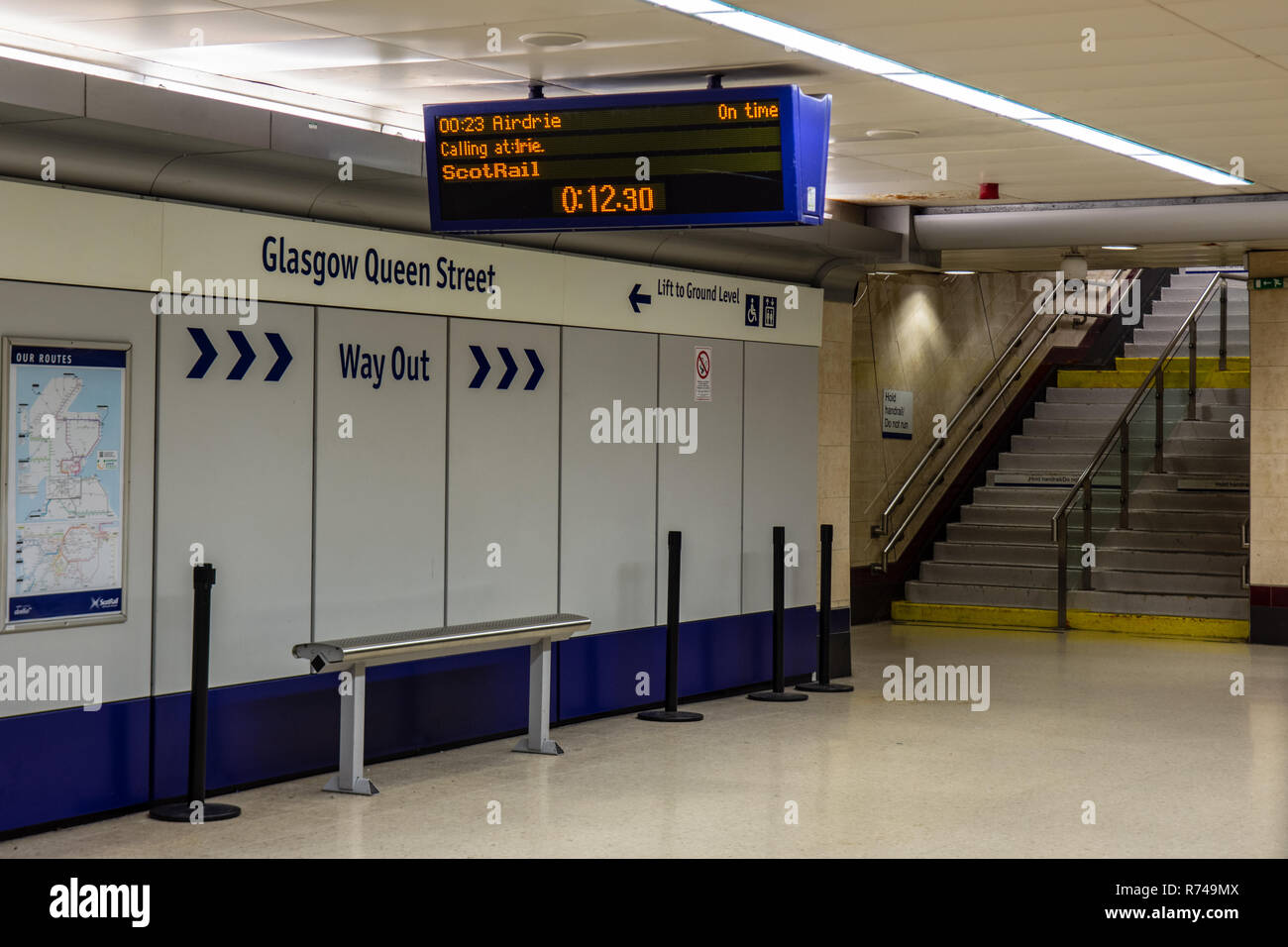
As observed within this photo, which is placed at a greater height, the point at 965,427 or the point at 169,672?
the point at 965,427

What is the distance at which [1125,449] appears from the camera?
46.9ft

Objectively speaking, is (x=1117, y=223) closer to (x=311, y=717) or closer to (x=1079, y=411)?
(x=311, y=717)

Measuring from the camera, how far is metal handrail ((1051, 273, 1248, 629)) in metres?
13.3

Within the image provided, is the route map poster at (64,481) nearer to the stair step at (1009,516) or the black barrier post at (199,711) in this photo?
the black barrier post at (199,711)

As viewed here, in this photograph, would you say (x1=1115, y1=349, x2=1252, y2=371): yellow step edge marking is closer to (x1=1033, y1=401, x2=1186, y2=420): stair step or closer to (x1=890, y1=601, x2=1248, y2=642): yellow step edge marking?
(x1=1033, y1=401, x2=1186, y2=420): stair step

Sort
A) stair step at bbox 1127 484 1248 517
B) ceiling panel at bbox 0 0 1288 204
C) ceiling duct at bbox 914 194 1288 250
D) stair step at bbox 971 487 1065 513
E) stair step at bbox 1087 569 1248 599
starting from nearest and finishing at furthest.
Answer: ceiling panel at bbox 0 0 1288 204, ceiling duct at bbox 914 194 1288 250, stair step at bbox 1087 569 1248 599, stair step at bbox 1127 484 1248 517, stair step at bbox 971 487 1065 513

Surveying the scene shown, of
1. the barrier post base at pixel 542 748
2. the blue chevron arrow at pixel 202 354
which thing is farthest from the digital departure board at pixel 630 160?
the barrier post base at pixel 542 748

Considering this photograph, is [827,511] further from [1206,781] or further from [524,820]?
[524,820]

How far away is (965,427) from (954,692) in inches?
238

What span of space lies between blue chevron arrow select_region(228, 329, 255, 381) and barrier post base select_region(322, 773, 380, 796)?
1.72 m

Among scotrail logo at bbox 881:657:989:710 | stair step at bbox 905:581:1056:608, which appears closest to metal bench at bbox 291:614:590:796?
scotrail logo at bbox 881:657:989:710

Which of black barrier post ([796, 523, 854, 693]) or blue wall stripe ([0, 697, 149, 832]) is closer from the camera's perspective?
blue wall stripe ([0, 697, 149, 832])
